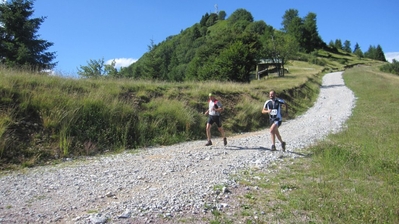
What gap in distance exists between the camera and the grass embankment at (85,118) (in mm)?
8812

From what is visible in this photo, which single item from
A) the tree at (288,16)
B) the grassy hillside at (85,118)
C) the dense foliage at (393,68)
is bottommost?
the grassy hillside at (85,118)

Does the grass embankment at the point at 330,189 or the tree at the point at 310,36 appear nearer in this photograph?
the grass embankment at the point at 330,189

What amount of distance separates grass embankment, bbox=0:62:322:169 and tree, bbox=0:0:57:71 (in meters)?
15.5

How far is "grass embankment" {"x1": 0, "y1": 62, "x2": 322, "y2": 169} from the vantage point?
8812mm

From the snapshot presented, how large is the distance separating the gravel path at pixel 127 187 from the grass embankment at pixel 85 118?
1.14 m

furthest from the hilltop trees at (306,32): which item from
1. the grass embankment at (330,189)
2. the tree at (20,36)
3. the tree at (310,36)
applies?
the grass embankment at (330,189)

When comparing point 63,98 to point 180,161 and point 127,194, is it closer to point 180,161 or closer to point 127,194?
point 180,161

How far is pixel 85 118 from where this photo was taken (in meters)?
10.5

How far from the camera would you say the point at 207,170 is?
729cm

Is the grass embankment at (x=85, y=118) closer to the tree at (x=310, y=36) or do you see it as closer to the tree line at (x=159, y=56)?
the tree line at (x=159, y=56)

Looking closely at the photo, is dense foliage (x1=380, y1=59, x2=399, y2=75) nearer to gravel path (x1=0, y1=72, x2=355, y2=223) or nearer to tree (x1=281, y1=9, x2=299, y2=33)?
tree (x1=281, y1=9, x2=299, y2=33)

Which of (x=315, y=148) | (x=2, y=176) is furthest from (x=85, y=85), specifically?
(x=315, y=148)

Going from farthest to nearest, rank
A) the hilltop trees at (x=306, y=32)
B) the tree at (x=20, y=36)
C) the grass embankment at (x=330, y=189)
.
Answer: the hilltop trees at (x=306, y=32) < the tree at (x=20, y=36) < the grass embankment at (x=330, y=189)

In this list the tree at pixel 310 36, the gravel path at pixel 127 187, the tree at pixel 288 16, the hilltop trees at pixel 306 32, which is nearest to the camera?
the gravel path at pixel 127 187
